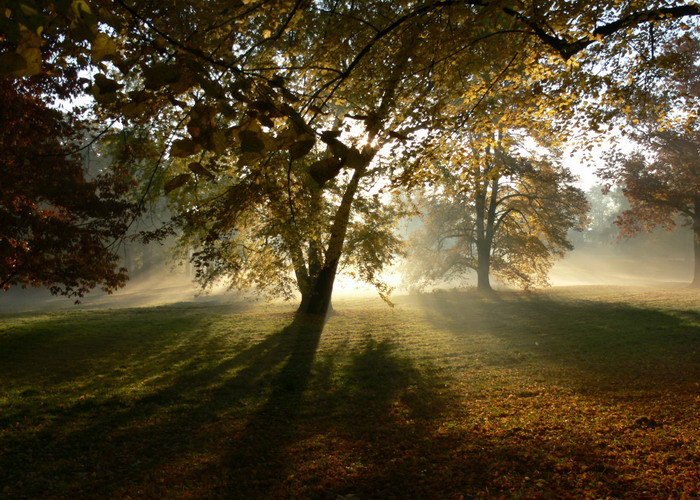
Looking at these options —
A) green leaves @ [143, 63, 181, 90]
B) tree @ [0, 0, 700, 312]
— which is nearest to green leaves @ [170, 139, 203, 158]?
green leaves @ [143, 63, 181, 90]

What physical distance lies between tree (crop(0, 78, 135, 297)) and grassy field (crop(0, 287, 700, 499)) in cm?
201

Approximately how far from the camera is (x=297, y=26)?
19.5 ft

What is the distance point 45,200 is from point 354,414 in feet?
31.9

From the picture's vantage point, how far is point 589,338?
33.3 feet

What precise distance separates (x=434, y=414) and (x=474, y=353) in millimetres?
4280

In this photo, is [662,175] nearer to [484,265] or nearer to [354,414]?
[484,265]

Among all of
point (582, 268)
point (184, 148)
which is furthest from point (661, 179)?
point (582, 268)

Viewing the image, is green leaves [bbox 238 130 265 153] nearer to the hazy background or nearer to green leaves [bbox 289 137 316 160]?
green leaves [bbox 289 137 316 160]

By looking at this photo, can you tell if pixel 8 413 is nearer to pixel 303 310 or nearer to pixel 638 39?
pixel 303 310

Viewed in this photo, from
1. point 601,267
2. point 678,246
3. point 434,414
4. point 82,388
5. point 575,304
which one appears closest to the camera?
point 434,414

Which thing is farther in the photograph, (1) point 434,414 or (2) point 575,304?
(2) point 575,304

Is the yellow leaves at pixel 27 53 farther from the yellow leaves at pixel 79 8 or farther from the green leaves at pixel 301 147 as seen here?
the green leaves at pixel 301 147

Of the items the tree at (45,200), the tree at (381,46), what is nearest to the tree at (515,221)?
the tree at (381,46)

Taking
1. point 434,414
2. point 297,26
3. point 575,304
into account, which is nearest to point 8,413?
point 434,414
